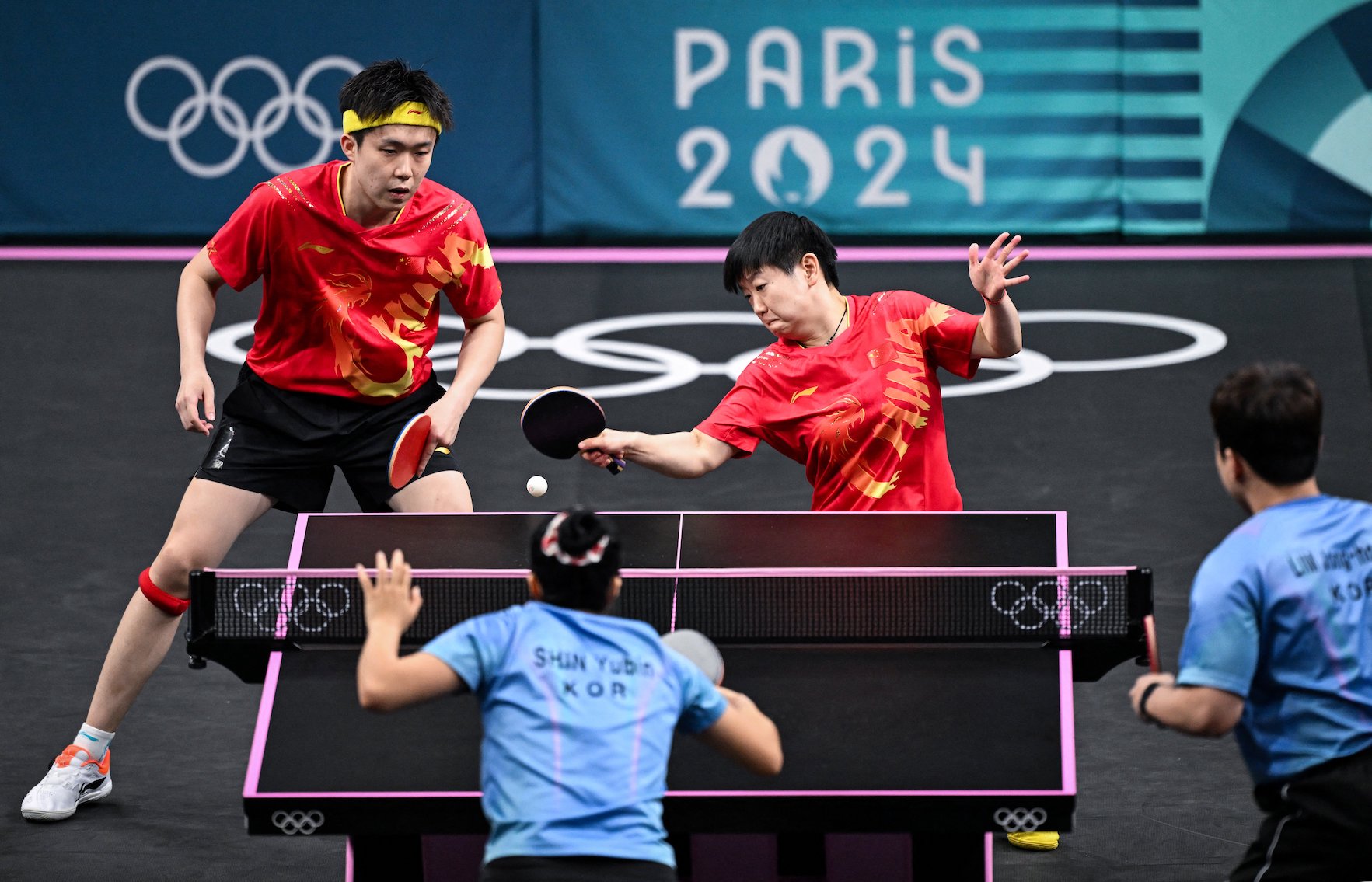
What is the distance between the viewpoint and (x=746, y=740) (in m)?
3.42

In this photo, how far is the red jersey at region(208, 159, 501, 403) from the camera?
209 inches

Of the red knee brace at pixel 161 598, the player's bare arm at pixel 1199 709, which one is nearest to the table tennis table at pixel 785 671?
the player's bare arm at pixel 1199 709

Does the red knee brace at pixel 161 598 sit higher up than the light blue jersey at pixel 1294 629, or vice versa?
the light blue jersey at pixel 1294 629

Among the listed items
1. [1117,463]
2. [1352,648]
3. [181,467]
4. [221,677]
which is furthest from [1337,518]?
[181,467]

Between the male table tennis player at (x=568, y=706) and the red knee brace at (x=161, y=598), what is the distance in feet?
6.57

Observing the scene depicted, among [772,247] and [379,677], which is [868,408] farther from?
[379,677]

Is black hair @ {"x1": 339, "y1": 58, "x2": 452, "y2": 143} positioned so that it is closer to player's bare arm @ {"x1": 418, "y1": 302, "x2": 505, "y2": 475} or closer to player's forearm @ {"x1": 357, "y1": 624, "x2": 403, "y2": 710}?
player's bare arm @ {"x1": 418, "y1": 302, "x2": 505, "y2": 475}

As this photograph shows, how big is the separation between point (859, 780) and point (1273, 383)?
1171mm

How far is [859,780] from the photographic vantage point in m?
3.75

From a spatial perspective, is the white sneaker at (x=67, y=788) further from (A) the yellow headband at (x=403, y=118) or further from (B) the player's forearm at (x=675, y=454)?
(A) the yellow headband at (x=403, y=118)

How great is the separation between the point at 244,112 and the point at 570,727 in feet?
32.8

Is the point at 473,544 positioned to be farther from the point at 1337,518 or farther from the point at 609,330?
the point at 609,330

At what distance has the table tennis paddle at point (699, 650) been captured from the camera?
12.0 ft

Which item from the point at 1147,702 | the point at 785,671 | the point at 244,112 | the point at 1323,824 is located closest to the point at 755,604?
the point at 785,671
